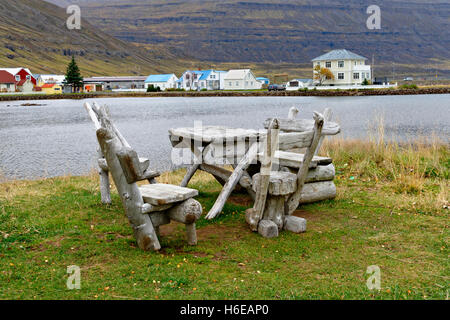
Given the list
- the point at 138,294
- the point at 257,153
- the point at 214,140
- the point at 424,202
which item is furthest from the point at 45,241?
the point at 424,202

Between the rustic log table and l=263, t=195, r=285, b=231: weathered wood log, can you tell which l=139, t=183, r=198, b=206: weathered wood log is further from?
the rustic log table

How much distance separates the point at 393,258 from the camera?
5.64 meters

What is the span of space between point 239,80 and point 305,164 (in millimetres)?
101775

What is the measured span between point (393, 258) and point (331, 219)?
1.88m

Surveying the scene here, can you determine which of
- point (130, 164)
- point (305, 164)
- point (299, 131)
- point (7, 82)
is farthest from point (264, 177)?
point (7, 82)

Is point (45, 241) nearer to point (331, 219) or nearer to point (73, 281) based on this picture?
point (73, 281)

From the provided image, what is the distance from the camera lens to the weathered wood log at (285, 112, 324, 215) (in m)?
6.06

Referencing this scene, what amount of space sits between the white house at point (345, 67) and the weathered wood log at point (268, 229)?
88443 millimetres

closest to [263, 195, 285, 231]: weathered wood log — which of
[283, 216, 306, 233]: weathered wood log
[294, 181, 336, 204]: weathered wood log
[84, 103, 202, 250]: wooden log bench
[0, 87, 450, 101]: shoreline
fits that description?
[283, 216, 306, 233]: weathered wood log

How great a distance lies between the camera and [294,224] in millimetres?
6676

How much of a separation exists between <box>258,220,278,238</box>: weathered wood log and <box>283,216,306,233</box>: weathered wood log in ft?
1.14

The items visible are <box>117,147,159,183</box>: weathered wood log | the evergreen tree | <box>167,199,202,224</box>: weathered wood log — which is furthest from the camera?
the evergreen tree

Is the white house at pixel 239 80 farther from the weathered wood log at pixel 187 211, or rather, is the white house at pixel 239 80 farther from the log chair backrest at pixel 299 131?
the weathered wood log at pixel 187 211
